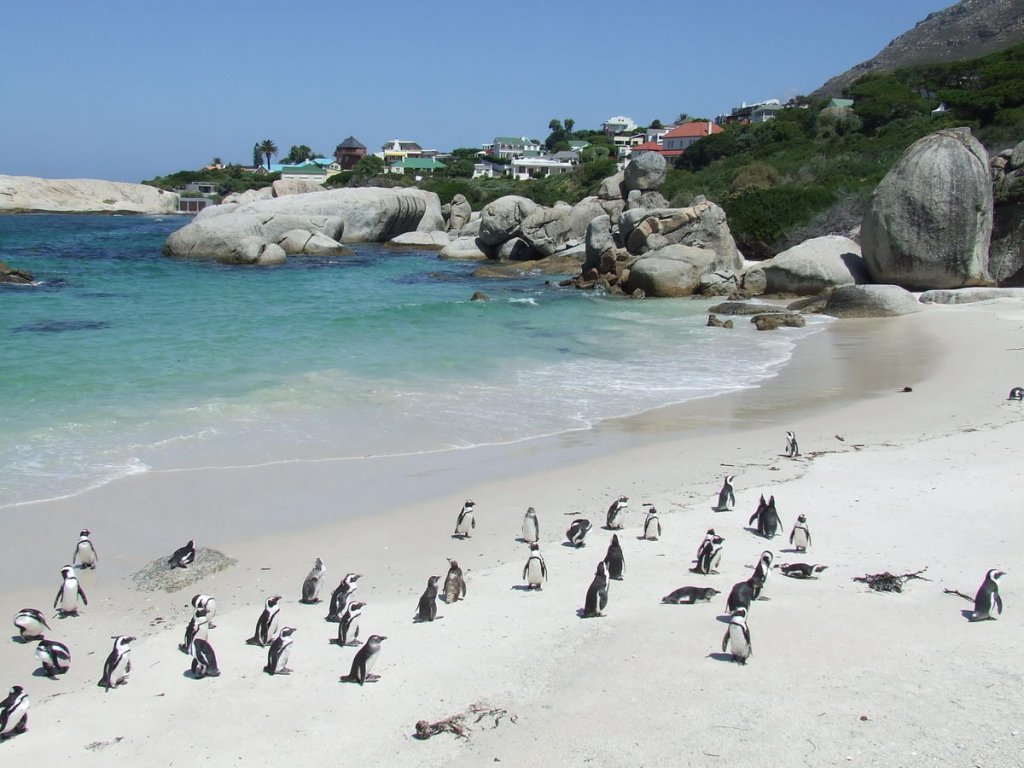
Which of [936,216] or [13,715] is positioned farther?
[936,216]

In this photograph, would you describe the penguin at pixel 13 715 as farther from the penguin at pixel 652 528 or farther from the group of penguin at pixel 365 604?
the penguin at pixel 652 528

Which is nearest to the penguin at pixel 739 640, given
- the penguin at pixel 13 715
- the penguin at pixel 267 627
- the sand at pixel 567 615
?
the sand at pixel 567 615

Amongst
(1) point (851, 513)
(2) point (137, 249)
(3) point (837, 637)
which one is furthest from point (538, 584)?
(2) point (137, 249)

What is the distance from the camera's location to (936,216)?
22.5 metres

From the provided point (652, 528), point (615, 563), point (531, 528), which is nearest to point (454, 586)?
point (615, 563)

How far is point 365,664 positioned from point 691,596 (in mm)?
2309

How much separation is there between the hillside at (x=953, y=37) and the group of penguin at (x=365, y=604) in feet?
335

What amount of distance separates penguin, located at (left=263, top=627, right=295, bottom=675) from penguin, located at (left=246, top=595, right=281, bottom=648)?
15.4 inches

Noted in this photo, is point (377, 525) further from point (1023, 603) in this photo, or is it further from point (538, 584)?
point (1023, 603)

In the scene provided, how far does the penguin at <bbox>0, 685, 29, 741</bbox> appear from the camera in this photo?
5070 millimetres

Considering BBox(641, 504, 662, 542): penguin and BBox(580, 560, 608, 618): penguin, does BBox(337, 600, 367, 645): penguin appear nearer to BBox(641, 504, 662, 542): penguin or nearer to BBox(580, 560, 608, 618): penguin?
BBox(580, 560, 608, 618): penguin

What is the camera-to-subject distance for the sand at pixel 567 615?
492 centimetres

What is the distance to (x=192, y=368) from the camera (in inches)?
618

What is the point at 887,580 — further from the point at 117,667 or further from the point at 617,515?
the point at 117,667
